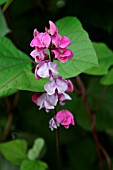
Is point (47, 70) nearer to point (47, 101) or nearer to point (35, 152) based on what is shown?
point (47, 101)

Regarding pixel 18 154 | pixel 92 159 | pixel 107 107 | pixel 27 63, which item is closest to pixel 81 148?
pixel 92 159

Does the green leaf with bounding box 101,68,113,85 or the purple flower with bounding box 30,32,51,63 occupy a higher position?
the green leaf with bounding box 101,68,113,85

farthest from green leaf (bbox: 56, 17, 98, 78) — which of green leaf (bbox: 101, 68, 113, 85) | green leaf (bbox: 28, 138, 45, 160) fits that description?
green leaf (bbox: 28, 138, 45, 160)

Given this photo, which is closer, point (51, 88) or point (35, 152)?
point (51, 88)

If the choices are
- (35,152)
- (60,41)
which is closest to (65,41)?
(60,41)

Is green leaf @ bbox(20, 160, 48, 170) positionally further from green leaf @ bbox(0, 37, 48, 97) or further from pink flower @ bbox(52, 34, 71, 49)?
pink flower @ bbox(52, 34, 71, 49)

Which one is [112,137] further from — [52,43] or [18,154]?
[52,43]

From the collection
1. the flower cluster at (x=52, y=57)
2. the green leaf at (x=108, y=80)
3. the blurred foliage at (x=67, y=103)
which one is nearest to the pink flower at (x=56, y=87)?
the flower cluster at (x=52, y=57)

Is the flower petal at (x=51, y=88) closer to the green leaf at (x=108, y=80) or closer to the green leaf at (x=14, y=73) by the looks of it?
the green leaf at (x=14, y=73)
